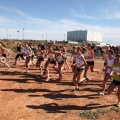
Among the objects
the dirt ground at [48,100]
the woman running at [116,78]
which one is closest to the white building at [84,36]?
the dirt ground at [48,100]

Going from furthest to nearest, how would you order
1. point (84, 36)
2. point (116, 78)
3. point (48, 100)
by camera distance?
point (84, 36), point (48, 100), point (116, 78)

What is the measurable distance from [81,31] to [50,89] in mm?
126406

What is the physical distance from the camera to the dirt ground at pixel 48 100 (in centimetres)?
745

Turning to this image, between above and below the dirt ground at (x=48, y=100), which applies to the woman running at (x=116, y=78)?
above

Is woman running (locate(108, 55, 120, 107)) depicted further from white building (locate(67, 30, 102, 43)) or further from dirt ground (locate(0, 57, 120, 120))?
white building (locate(67, 30, 102, 43))

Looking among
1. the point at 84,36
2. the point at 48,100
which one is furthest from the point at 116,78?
the point at 84,36

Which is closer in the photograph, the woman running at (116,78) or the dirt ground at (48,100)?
the dirt ground at (48,100)

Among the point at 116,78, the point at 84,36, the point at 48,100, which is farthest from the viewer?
the point at 84,36

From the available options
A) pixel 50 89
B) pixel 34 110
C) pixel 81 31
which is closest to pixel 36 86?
pixel 50 89

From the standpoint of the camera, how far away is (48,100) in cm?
881

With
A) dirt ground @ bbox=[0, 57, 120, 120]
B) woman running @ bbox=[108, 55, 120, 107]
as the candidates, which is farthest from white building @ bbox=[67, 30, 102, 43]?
woman running @ bbox=[108, 55, 120, 107]

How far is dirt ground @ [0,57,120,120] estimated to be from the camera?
24.4 ft

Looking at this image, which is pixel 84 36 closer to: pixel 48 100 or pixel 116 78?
pixel 48 100

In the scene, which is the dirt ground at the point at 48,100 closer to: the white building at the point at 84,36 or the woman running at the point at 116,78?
the woman running at the point at 116,78
